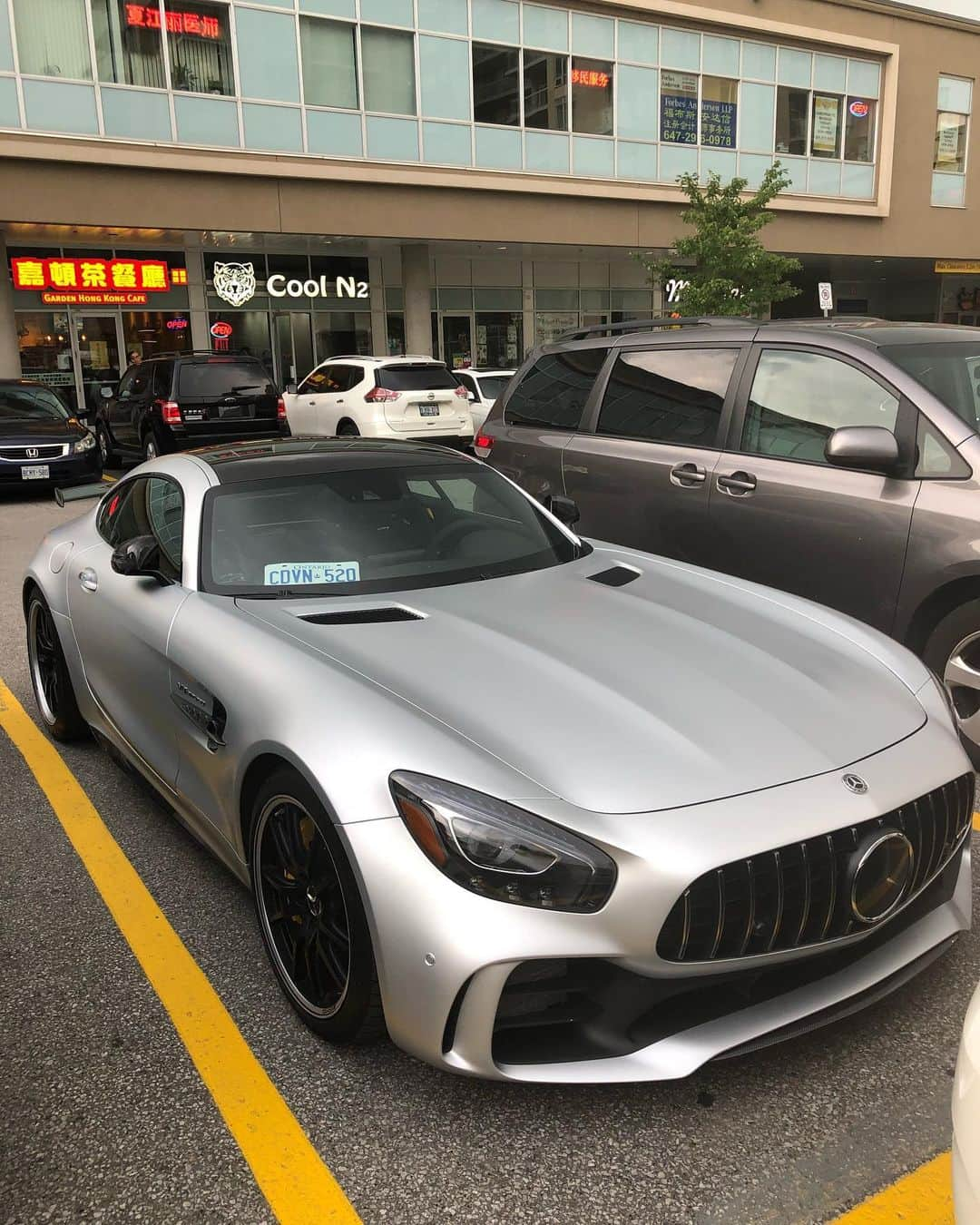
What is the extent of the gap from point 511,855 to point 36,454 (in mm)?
13246

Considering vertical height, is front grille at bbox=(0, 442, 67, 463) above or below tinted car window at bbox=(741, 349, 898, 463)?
below

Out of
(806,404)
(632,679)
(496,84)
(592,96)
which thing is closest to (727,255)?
(592,96)

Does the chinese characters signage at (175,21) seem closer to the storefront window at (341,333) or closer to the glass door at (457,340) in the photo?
the storefront window at (341,333)

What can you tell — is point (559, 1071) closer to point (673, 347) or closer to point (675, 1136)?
point (675, 1136)

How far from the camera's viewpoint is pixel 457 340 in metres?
29.7

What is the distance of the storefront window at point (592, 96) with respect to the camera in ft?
81.6

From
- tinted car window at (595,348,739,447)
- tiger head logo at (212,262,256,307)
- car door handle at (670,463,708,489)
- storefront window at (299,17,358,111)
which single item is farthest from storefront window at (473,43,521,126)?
car door handle at (670,463,708,489)

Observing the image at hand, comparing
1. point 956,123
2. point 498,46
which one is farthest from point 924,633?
point 956,123

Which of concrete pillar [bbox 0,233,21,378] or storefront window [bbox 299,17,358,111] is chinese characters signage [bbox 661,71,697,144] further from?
concrete pillar [bbox 0,233,21,378]

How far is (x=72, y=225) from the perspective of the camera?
823 inches

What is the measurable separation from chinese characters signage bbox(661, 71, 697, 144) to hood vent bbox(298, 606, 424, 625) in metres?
26.0

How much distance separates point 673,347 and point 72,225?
18852 mm

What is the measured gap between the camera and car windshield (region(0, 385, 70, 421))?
14461mm

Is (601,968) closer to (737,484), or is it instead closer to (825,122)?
(737,484)
